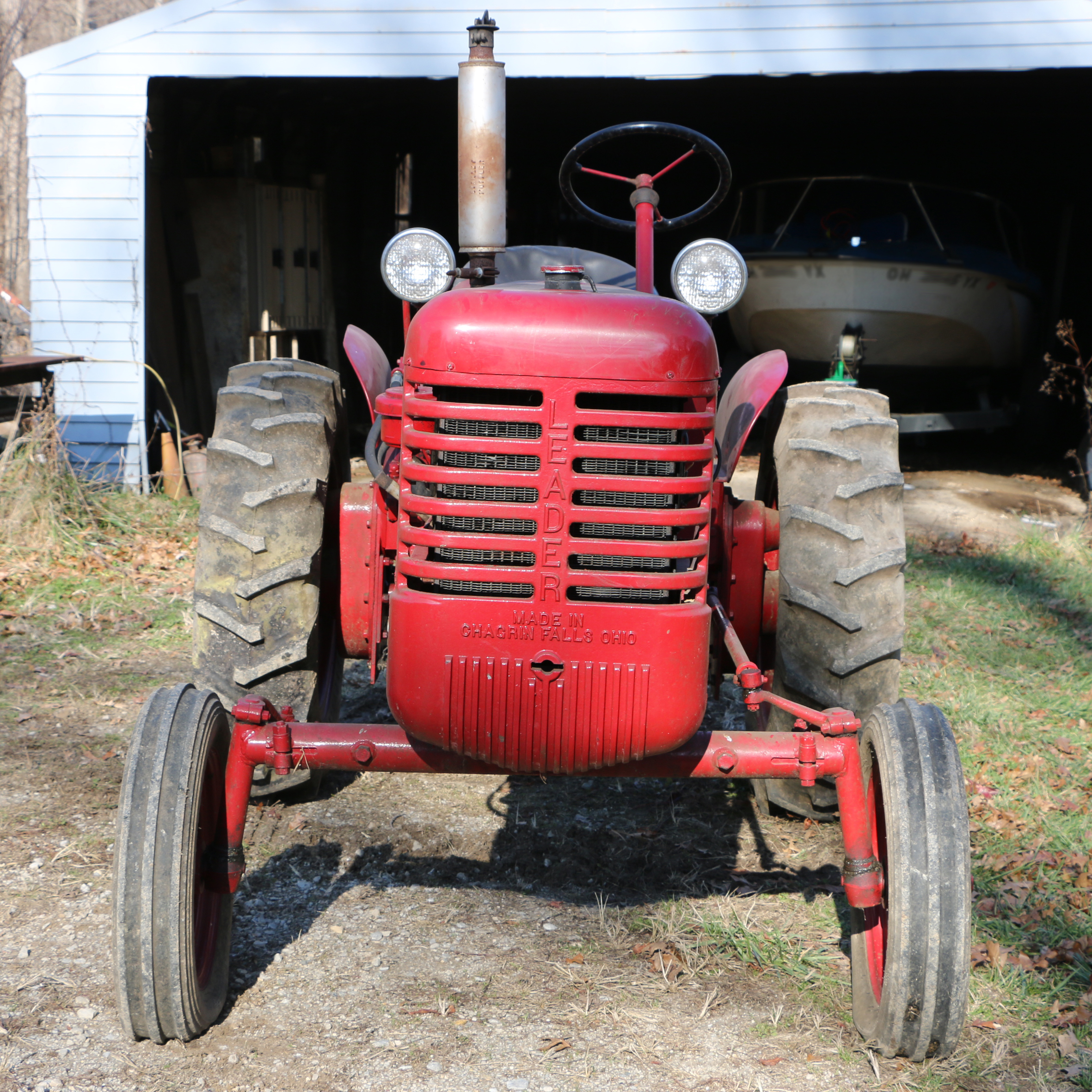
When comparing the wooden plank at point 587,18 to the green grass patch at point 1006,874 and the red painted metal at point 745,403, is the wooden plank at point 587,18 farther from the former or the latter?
the red painted metal at point 745,403

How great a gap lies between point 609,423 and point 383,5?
5.92 meters

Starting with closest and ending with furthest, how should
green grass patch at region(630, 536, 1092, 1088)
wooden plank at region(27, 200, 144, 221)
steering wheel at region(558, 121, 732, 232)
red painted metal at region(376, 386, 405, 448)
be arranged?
green grass patch at region(630, 536, 1092, 1088) → red painted metal at region(376, 386, 405, 448) → steering wheel at region(558, 121, 732, 232) → wooden plank at region(27, 200, 144, 221)

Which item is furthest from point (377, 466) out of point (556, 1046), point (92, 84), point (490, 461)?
point (92, 84)

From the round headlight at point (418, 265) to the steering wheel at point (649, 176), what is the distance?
43 centimetres

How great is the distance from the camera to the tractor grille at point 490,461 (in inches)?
87.0

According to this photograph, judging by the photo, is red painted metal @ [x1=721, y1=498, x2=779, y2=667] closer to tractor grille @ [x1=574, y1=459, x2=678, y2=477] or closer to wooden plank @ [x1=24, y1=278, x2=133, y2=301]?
tractor grille @ [x1=574, y1=459, x2=678, y2=477]

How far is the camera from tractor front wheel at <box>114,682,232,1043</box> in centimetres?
223

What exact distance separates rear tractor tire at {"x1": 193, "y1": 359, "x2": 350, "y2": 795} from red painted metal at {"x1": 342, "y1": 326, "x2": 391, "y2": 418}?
0.16 meters

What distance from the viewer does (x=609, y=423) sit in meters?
2.18

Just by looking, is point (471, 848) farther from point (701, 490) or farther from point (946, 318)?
point (946, 318)

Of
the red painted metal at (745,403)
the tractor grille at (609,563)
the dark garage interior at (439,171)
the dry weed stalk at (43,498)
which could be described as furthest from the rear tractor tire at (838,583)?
the dry weed stalk at (43,498)

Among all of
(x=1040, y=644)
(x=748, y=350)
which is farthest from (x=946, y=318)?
(x=1040, y=644)

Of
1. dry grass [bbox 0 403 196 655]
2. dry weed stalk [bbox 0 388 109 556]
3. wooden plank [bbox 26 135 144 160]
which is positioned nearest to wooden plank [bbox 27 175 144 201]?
wooden plank [bbox 26 135 144 160]

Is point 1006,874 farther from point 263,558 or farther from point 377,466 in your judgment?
point 263,558
